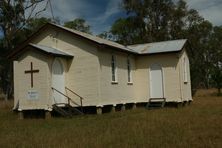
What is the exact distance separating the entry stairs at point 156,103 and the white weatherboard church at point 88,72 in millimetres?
375

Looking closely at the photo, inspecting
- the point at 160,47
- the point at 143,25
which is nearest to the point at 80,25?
the point at 143,25

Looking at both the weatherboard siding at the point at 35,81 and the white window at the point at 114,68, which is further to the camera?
the white window at the point at 114,68

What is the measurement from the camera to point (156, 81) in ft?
89.1

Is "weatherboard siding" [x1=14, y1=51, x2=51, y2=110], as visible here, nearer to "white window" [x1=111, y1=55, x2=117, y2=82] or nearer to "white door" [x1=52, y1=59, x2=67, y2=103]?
"white door" [x1=52, y1=59, x2=67, y2=103]

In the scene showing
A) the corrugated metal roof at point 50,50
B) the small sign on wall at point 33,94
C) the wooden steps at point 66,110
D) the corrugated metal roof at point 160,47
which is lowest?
the wooden steps at point 66,110

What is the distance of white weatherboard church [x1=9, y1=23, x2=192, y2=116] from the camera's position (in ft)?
68.4

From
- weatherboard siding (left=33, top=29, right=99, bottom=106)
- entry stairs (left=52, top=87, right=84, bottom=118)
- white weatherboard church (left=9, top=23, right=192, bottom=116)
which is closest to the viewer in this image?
entry stairs (left=52, top=87, right=84, bottom=118)

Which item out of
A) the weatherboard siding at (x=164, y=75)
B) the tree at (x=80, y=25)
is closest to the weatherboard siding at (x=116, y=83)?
the weatherboard siding at (x=164, y=75)

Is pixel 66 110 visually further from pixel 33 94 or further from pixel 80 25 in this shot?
pixel 80 25

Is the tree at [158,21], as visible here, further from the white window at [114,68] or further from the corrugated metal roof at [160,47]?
the white window at [114,68]

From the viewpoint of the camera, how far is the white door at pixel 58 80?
70.1 feet

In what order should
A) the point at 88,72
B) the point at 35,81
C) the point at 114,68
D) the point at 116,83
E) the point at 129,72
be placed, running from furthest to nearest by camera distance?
the point at 129,72 → the point at 114,68 → the point at 116,83 → the point at 88,72 → the point at 35,81

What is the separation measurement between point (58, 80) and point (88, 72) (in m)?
1.80

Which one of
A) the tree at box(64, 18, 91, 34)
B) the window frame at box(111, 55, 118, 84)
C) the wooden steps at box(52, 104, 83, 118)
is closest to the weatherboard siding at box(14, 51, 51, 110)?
the wooden steps at box(52, 104, 83, 118)
